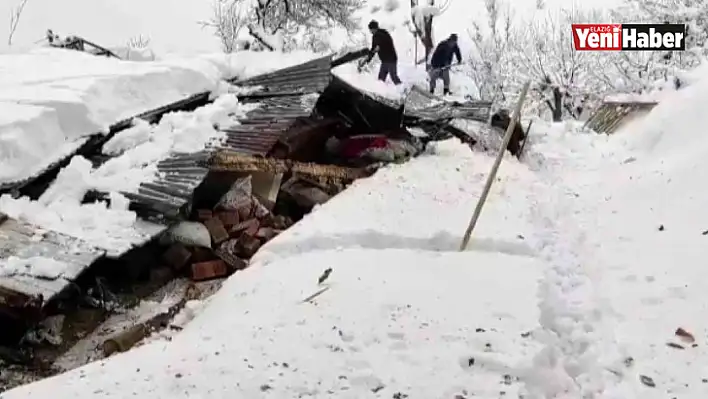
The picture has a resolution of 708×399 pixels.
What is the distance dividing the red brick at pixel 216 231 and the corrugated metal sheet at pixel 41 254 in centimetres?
127

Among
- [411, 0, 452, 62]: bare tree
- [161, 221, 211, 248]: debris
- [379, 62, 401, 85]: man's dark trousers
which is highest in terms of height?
[411, 0, 452, 62]: bare tree

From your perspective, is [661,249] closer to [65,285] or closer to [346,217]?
[346,217]

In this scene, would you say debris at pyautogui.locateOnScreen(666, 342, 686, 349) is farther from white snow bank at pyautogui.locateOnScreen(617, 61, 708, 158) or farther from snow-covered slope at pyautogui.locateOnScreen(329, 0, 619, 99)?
snow-covered slope at pyautogui.locateOnScreen(329, 0, 619, 99)

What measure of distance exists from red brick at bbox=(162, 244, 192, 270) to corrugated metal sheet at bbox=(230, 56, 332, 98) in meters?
3.25

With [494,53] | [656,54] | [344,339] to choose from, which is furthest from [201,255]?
[494,53]

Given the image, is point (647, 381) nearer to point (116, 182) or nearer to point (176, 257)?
point (176, 257)

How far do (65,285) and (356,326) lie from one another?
70.9 inches

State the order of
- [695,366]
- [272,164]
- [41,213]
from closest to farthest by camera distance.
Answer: [695,366], [41,213], [272,164]

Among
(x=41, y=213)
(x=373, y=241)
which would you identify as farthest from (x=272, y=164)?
(x=41, y=213)

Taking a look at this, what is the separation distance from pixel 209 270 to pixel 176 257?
0.92 ft

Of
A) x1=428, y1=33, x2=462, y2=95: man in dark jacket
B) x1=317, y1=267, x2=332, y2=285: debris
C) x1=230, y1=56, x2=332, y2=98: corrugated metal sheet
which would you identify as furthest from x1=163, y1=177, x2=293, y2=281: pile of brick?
x1=428, y1=33, x2=462, y2=95: man in dark jacket

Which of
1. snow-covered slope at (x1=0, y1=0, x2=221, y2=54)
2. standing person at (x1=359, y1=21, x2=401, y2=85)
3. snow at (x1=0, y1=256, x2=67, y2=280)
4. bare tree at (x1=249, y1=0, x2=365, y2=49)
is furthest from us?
snow-covered slope at (x1=0, y1=0, x2=221, y2=54)

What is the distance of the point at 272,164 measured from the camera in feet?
22.3

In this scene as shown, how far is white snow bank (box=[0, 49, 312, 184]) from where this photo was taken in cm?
565
